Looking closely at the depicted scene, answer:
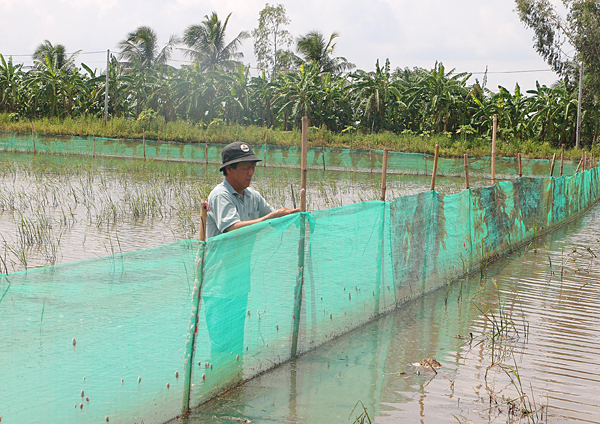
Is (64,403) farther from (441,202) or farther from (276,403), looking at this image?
(441,202)

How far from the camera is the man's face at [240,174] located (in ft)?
12.5

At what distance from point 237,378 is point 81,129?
1369 inches

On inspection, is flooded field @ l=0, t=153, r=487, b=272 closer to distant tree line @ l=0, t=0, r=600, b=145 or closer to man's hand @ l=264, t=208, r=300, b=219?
man's hand @ l=264, t=208, r=300, b=219

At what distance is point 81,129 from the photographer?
35.9m

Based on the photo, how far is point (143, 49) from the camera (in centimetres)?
4191

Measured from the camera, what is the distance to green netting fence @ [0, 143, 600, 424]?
2.63m

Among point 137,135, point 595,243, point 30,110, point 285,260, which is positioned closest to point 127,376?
point 285,260

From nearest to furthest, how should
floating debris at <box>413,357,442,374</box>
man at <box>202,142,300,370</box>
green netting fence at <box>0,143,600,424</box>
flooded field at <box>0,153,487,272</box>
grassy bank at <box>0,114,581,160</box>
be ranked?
green netting fence at <box>0,143,600,424</box> → man at <box>202,142,300,370</box> → floating debris at <box>413,357,442,374</box> → flooded field at <box>0,153,487,272</box> → grassy bank at <box>0,114,581,160</box>

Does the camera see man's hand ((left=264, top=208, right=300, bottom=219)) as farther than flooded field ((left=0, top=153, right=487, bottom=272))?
No

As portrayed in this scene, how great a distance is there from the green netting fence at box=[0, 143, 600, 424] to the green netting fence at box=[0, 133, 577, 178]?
2209 centimetres

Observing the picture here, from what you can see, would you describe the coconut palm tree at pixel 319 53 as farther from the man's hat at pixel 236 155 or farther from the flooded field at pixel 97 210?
the man's hat at pixel 236 155

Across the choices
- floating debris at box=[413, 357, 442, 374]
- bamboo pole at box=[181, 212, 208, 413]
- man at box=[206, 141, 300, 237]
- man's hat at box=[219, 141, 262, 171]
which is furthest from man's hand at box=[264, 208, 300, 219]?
floating debris at box=[413, 357, 442, 374]

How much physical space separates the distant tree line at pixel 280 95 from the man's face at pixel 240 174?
31.5m

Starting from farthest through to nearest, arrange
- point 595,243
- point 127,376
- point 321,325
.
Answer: point 595,243, point 321,325, point 127,376
